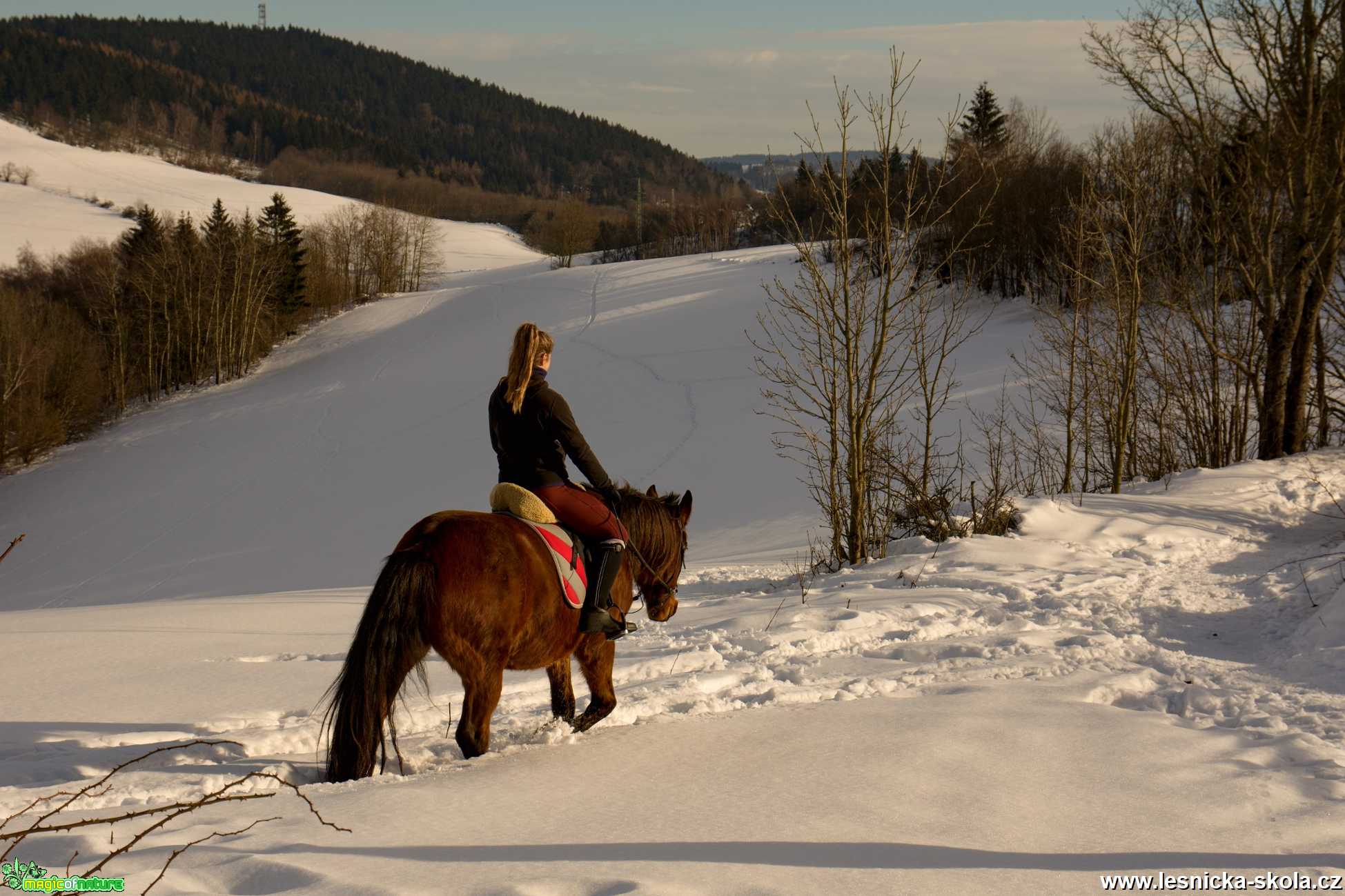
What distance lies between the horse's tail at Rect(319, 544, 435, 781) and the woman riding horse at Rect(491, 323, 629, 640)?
3.19ft

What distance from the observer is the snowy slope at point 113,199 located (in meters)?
86.5

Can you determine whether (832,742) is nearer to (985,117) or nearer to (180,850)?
(180,850)

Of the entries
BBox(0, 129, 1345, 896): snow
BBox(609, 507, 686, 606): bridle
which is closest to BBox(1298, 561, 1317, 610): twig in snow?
BBox(0, 129, 1345, 896): snow

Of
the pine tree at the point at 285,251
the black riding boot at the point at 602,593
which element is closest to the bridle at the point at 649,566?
the black riding boot at the point at 602,593

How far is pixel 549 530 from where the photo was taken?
16.0 feet

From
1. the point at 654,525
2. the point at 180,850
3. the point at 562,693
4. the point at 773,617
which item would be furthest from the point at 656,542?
the point at 180,850

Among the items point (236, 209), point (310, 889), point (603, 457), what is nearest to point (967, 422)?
point (603, 457)

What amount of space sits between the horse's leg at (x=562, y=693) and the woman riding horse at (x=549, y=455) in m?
0.31

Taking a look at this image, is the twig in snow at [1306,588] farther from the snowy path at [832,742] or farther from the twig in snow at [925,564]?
the twig in snow at [925,564]

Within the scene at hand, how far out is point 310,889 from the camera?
112 inches

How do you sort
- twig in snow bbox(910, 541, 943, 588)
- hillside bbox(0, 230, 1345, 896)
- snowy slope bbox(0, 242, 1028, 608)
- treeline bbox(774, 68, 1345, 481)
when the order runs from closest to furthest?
hillside bbox(0, 230, 1345, 896)
twig in snow bbox(910, 541, 943, 588)
treeline bbox(774, 68, 1345, 481)
snowy slope bbox(0, 242, 1028, 608)

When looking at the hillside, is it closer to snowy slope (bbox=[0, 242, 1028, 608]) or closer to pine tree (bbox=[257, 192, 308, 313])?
snowy slope (bbox=[0, 242, 1028, 608])

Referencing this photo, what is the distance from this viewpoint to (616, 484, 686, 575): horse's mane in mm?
5512

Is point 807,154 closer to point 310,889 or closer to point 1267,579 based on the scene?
point 1267,579
